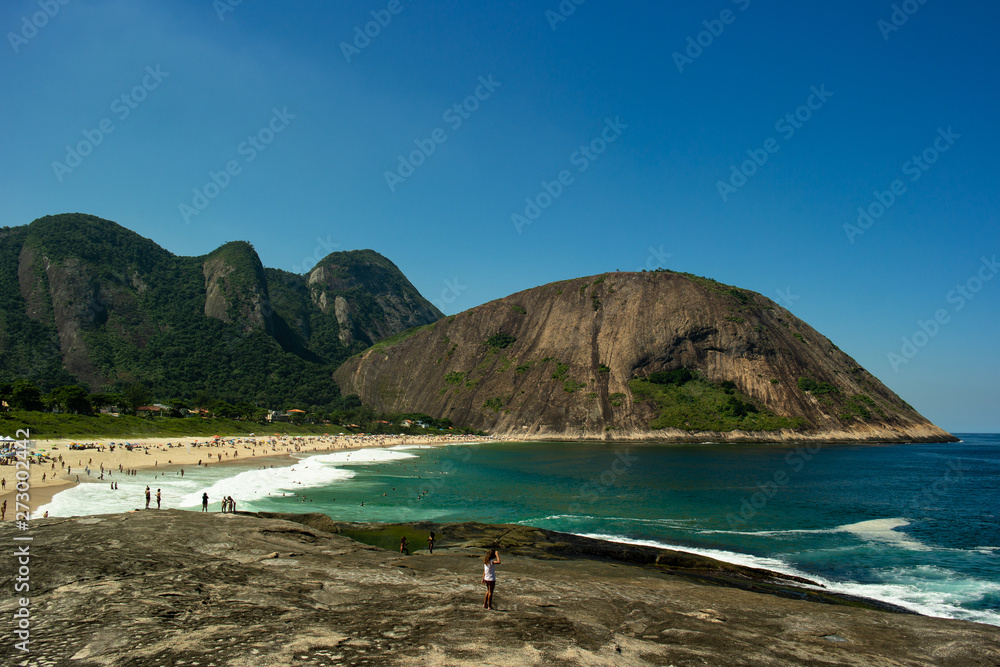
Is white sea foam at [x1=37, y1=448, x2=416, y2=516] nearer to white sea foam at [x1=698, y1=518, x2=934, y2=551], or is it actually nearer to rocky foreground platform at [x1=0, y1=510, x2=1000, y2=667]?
rocky foreground platform at [x1=0, y1=510, x2=1000, y2=667]

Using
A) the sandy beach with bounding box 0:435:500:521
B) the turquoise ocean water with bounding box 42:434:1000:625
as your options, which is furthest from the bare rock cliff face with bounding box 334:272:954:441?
the sandy beach with bounding box 0:435:500:521

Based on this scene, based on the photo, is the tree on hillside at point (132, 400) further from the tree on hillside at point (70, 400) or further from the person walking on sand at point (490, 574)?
the person walking on sand at point (490, 574)

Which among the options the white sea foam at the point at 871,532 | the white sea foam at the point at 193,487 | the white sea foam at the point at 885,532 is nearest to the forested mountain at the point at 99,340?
the white sea foam at the point at 193,487

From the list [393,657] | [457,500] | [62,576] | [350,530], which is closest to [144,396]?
[457,500]

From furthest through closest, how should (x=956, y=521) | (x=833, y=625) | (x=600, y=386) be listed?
1. (x=600, y=386)
2. (x=956, y=521)
3. (x=833, y=625)

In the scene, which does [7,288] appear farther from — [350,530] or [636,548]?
[636,548]

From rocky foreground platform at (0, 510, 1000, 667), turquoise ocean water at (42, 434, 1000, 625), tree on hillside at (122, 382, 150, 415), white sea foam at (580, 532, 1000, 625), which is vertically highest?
tree on hillside at (122, 382, 150, 415)

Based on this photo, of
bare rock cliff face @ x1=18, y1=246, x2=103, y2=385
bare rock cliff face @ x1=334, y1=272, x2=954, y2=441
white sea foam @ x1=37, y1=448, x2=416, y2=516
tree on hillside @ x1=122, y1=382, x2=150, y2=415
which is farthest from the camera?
bare rock cliff face @ x1=18, y1=246, x2=103, y2=385
